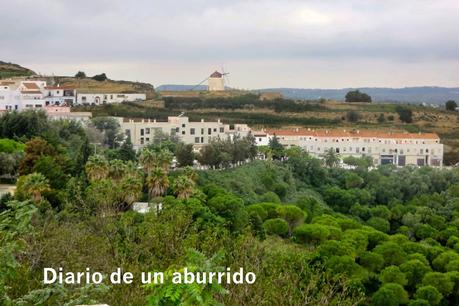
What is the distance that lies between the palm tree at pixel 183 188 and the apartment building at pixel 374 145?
115 feet

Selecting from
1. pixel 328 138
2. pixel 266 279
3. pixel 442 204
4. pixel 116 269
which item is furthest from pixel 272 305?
pixel 328 138

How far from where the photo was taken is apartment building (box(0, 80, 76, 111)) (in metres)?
60.4

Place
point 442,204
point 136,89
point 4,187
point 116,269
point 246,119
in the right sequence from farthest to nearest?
point 136,89, point 246,119, point 442,204, point 4,187, point 116,269

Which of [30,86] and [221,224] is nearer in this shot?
[221,224]

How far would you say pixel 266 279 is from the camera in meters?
11.9

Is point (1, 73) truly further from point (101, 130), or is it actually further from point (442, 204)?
point (442, 204)

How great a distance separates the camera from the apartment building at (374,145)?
65.2 meters

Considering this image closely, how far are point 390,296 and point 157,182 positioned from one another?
12.2 m

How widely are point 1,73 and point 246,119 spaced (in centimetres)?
3257

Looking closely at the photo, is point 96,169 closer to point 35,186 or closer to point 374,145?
point 35,186

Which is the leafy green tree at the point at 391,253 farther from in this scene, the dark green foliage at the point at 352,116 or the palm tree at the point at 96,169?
the dark green foliage at the point at 352,116

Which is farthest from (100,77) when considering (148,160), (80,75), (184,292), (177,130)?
(184,292)

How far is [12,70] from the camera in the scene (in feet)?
297

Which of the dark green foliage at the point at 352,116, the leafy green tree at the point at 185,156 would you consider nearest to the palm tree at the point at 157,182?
the leafy green tree at the point at 185,156
